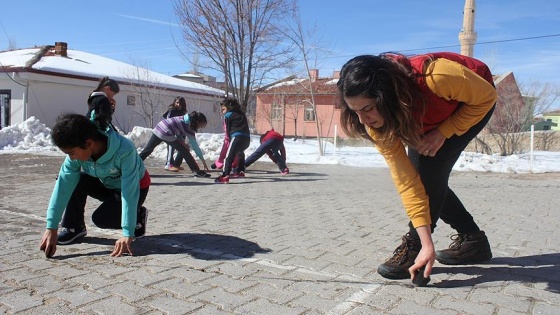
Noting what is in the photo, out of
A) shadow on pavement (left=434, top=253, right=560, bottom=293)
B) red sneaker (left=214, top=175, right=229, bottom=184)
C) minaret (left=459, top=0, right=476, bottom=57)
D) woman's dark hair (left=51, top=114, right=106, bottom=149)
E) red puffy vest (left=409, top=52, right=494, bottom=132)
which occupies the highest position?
minaret (left=459, top=0, right=476, bottom=57)

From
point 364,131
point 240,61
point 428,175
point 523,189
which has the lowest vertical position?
point 523,189

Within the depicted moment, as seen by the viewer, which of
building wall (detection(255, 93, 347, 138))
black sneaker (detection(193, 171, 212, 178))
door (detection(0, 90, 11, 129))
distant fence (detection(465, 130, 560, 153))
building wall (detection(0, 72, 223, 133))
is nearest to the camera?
black sneaker (detection(193, 171, 212, 178))

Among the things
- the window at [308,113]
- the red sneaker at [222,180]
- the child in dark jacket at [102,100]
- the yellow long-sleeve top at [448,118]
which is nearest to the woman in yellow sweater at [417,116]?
the yellow long-sleeve top at [448,118]

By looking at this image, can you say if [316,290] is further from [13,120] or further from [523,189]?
[13,120]

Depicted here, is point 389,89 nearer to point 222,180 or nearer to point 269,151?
point 222,180

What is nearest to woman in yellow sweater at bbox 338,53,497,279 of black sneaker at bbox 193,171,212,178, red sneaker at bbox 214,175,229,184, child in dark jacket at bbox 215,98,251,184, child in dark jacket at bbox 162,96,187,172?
red sneaker at bbox 214,175,229,184

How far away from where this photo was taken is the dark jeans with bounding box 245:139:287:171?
10.6 m

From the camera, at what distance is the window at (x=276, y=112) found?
36938 millimetres

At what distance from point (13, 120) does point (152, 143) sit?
607 inches

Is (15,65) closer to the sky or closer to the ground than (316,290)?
closer to the sky

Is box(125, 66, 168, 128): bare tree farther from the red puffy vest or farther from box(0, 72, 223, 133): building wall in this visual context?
the red puffy vest

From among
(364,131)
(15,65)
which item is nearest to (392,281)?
(364,131)

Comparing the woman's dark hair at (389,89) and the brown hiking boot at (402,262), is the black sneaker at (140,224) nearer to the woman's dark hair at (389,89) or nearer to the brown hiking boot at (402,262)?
the brown hiking boot at (402,262)

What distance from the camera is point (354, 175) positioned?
1120cm
